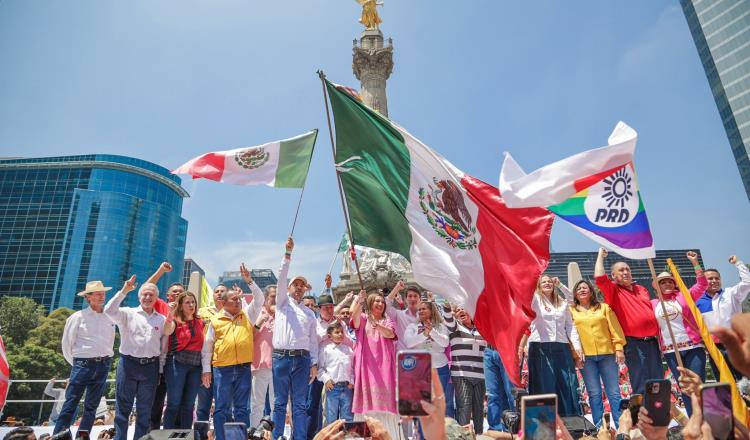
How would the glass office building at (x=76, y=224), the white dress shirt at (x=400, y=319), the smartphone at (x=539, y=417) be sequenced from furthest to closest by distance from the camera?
the glass office building at (x=76, y=224)
the white dress shirt at (x=400, y=319)
the smartphone at (x=539, y=417)

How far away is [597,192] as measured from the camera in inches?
168

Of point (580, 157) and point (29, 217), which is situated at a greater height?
point (29, 217)

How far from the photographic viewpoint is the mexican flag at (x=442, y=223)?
4.56 metres

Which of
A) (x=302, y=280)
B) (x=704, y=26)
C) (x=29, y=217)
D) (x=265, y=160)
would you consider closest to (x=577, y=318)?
(x=302, y=280)

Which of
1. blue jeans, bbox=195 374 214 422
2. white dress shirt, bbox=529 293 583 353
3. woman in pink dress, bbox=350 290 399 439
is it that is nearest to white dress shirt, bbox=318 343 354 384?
woman in pink dress, bbox=350 290 399 439

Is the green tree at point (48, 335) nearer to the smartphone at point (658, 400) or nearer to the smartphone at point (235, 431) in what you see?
the smartphone at point (235, 431)

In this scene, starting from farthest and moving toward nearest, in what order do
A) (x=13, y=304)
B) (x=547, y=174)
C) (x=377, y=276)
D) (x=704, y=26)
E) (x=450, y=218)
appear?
1. (x=704, y=26)
2. (x=13, y=304)
3. (x=377, y=276)
4. (x=450, y=218)
5. (x=547, y=174)

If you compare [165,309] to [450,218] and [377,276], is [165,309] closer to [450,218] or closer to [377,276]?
[450,218]

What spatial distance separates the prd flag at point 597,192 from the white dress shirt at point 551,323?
5.64 ft

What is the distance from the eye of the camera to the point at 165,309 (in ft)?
21.1

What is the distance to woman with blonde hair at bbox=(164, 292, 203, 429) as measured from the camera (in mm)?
5387

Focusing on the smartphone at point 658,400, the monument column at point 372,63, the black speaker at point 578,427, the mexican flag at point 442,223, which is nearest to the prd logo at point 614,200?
the mexican flag at point 442,223

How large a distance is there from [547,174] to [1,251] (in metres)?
91.4

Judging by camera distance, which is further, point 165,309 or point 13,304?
point 13,304
